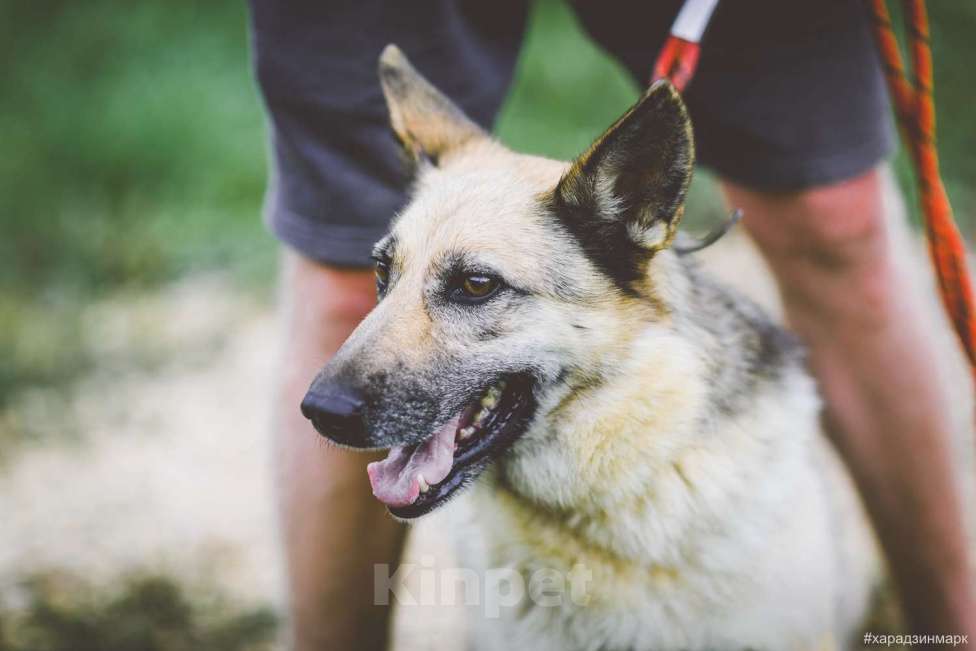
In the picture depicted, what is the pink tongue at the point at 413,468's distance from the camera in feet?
5.74

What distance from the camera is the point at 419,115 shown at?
2020mm

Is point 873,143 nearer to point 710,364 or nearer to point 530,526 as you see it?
point 710,364

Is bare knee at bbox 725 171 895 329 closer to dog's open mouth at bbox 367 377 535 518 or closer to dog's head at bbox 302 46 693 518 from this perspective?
dog's head at bbox 302 46 693 518

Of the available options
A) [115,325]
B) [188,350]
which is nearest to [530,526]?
[188,350]

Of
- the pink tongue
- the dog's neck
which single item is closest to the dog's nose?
the pink tongue

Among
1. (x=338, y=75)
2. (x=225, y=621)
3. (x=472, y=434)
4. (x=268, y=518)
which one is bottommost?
(x=225, y=621)

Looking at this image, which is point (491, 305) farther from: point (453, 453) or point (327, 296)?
point (327, 296)

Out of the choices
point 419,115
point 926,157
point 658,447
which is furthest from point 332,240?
point 926,157

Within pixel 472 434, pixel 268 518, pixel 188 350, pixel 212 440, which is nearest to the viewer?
pixel 472 434

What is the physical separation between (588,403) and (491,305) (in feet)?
1.00

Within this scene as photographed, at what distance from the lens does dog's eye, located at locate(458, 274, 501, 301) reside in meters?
1.80

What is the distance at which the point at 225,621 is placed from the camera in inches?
113

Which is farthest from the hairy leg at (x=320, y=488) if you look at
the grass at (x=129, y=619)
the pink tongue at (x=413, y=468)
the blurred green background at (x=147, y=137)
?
the blurred green background at (x=147, y=137)

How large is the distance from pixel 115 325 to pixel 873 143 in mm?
3765
